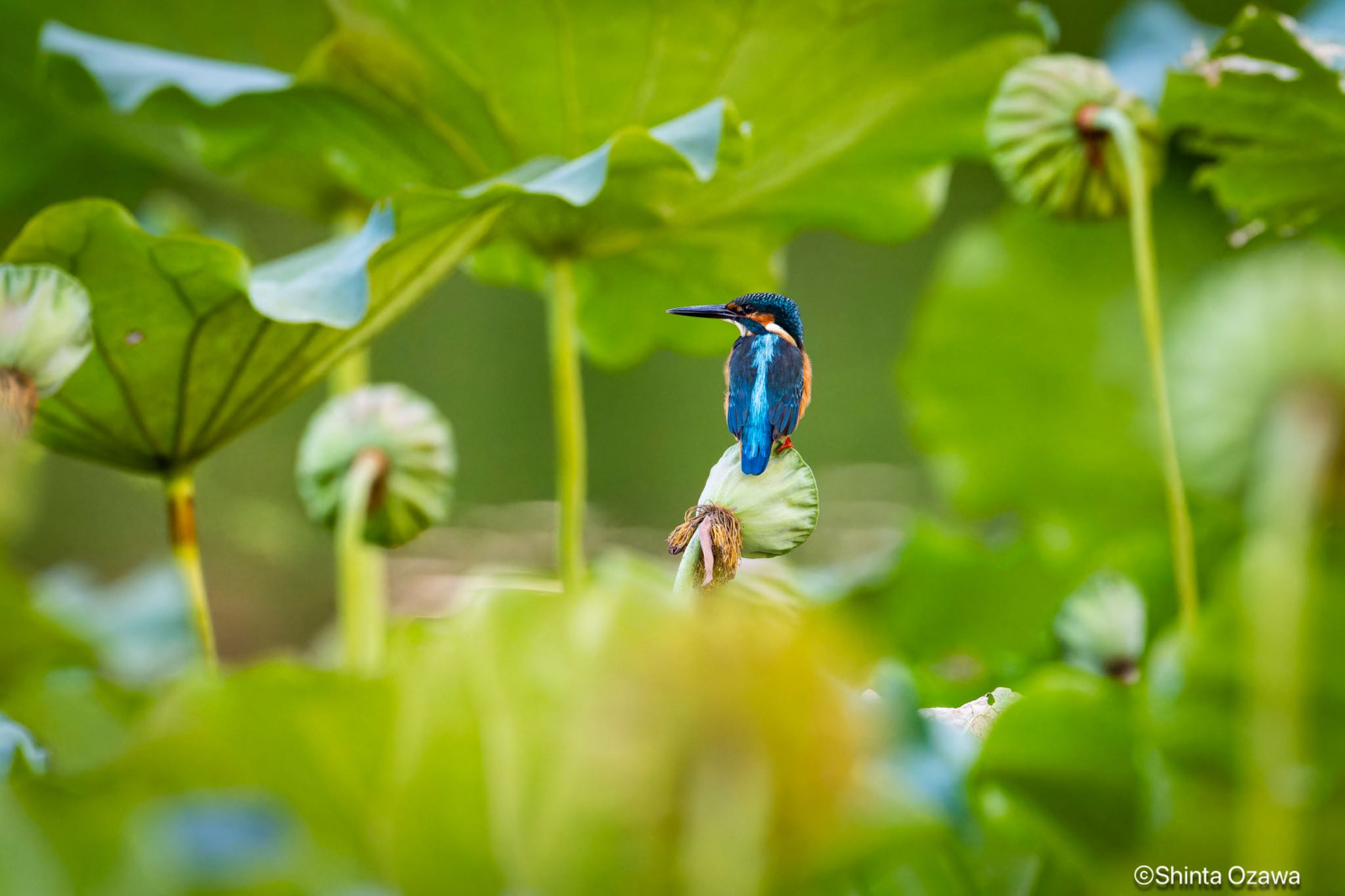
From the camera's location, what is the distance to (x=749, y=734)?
4.3 inches

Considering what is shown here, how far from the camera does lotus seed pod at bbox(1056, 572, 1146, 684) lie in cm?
29

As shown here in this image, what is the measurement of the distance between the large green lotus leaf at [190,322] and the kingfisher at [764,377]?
5.0 inches

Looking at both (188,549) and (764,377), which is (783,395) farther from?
(188,549)

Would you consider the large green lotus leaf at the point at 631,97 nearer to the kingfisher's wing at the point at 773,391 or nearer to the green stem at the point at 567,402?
the green stem at the point at 567,402

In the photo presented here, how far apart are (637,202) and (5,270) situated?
0.19m

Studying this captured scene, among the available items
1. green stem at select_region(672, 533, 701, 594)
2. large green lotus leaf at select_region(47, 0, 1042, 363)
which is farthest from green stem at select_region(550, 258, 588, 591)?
green stem at select_region(672, 533, 701, 594)

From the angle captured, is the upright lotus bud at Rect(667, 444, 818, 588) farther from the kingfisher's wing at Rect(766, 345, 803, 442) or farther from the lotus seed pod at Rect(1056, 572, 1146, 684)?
the lotus seed pod at Rect(1056, 572, 1146, 684)

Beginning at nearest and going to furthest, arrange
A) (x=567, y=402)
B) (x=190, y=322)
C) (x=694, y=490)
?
(x=190, y=322), (x=567, y=402), (x=694, y=490)

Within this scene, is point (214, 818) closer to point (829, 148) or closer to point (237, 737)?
point (237, 737)

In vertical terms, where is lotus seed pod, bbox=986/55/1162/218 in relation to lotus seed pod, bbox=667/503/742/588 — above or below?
above

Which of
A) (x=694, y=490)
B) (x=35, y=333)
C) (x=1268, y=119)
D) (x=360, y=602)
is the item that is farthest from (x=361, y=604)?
(x=694, y=490)

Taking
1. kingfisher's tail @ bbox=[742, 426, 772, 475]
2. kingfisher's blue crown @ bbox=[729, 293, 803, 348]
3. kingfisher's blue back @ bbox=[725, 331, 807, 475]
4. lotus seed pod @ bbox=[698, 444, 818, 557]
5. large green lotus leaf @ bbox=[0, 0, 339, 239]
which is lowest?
lotus seed pod @ bbox=[698, 444, 818, 557]

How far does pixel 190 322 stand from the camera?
0.27 meters

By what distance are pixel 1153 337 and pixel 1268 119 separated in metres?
0.11
